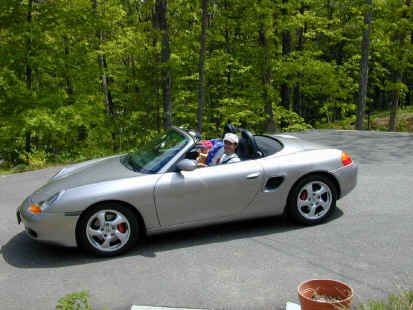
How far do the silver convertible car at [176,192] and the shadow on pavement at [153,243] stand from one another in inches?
8.4

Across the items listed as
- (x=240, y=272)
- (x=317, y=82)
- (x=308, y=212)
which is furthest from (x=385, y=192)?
(x=317, y=82)

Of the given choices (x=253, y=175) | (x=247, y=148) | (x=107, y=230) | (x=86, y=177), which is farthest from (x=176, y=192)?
(x=247, y=148)

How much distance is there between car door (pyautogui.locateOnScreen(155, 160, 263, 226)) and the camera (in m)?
5.16

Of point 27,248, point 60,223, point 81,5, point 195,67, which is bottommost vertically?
point 27,248

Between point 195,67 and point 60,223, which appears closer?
point 60,223

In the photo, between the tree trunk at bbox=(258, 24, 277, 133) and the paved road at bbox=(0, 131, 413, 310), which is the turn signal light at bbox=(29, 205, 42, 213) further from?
the tree trunk at bbox=(258, 24, 277, 133)

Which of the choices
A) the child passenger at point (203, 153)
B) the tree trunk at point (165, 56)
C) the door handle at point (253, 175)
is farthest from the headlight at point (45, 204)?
the tree trunk at point (165, 56)

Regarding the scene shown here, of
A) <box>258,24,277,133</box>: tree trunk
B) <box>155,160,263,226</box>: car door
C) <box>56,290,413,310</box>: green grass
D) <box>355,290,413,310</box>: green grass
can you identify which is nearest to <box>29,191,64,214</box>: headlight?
<box>155,160,263,226</box>: car door

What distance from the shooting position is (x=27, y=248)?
556cm

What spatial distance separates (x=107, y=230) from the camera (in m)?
5.04

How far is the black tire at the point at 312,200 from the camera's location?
5746 millimetres

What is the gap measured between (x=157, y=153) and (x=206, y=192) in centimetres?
89

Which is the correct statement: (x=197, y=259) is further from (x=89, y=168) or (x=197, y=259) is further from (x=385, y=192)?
(x=385, y=192)

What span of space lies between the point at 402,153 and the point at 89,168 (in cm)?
756
